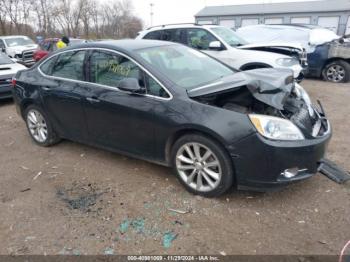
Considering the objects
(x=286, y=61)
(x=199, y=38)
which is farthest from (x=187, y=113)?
(x=199, y=38)

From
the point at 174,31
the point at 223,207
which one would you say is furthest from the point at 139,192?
the point at 174,31

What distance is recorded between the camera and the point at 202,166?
328 centimetres

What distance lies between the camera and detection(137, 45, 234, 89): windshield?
3.59 metres

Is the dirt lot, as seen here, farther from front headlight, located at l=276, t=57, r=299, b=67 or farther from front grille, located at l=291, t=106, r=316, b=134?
front headlight, located at l=276, t=57, r=299, b=67

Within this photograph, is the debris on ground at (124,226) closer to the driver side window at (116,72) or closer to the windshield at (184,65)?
the driver side window at (116,72)

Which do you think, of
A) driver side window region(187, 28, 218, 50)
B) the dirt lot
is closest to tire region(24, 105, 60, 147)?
the dirt lot

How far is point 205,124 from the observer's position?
3062 millimetres

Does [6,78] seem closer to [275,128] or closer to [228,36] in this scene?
[228,36]

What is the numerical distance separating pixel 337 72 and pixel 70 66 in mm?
8320

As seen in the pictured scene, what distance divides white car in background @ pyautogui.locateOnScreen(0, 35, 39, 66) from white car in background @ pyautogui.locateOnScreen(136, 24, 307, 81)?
30.9 ft

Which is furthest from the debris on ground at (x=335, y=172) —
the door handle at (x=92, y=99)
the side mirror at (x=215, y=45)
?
the side mirror at (x=215, y=45)

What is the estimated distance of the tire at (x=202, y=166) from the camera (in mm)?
3111

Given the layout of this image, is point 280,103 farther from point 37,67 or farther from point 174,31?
point 174,31

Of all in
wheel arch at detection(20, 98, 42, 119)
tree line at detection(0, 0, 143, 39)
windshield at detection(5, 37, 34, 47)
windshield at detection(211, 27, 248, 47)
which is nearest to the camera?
wheel arch at detection(20, 98, 42, 119)
